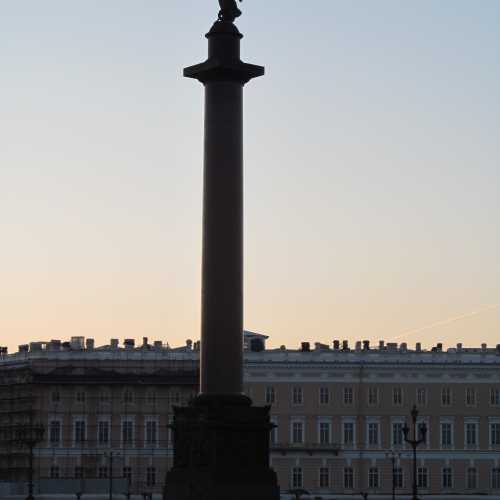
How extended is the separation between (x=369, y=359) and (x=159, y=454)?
46.2 feet

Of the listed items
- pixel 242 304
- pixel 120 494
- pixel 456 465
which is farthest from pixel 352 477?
pixel 242 304

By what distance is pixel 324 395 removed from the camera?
372ft

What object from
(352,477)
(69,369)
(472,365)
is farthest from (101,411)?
(472,365)

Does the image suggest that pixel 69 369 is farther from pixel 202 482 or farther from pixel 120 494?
pixel 202 482

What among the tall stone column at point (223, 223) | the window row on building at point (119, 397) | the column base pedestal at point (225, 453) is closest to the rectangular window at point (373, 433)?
the window row on building at point (119, 397)

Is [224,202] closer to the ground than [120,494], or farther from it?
farther from it

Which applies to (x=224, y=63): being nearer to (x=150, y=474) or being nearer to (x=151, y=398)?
(x=151, y=398)

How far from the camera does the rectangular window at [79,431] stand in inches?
4486

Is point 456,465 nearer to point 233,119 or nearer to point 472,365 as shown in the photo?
point 472,365

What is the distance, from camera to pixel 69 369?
374ft

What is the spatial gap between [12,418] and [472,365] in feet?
93.3

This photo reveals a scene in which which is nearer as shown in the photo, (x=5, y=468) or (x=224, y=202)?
(x=224, y=202)

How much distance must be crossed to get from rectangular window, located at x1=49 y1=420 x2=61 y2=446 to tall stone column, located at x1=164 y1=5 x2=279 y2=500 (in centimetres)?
6745

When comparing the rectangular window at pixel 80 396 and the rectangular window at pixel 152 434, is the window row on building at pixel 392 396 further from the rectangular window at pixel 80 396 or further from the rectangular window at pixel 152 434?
the rectangular window at pixel 80 396
